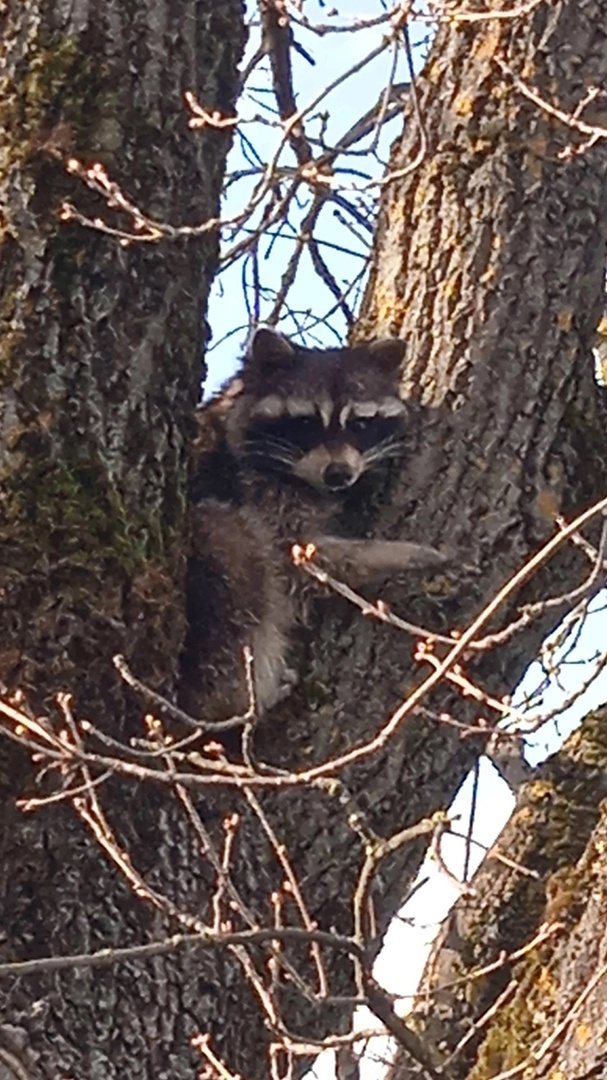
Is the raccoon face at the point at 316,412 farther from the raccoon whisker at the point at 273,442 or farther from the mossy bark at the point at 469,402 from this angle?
the mossy bark at the point at 469,402

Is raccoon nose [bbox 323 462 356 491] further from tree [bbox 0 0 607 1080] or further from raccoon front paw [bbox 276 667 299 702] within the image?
raccoon front paw [bbox 276 667 299 702]

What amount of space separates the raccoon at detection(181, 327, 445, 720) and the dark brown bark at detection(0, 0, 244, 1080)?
1.23ft

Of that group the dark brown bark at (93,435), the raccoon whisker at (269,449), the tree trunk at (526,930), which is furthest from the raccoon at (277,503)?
the tree trunk at (526,930)

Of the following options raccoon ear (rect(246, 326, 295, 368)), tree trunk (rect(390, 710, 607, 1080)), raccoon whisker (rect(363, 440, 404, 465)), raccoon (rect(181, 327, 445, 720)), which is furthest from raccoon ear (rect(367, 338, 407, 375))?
tree trunk (rect(390, 710, 607, 1080))

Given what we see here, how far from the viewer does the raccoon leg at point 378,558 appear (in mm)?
3441

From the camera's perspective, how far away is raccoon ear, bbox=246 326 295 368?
4562 millimetres

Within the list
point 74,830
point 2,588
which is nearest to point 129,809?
point 74,830

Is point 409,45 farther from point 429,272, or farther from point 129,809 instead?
point 129,809

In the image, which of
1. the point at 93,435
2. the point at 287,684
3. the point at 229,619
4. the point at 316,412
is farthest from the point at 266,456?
the point at 93,435

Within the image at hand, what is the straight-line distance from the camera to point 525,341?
3531 millimetres

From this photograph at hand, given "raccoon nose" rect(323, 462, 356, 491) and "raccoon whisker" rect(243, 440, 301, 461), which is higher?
"raccoon whisker" rect(243, 440, 301, 461)

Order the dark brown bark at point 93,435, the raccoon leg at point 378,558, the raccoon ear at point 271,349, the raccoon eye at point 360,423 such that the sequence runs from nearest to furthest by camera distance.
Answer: the dark brown bark at point 93,435 < the raccoon leg at point 378,558 < the raccoon eye at point 360,423 < the raccoon ear at point 271,349

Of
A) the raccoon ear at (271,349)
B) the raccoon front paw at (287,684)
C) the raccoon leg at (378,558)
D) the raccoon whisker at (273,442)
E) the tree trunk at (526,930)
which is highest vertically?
the raccoon ear at (271,349)

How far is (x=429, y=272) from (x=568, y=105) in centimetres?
43
